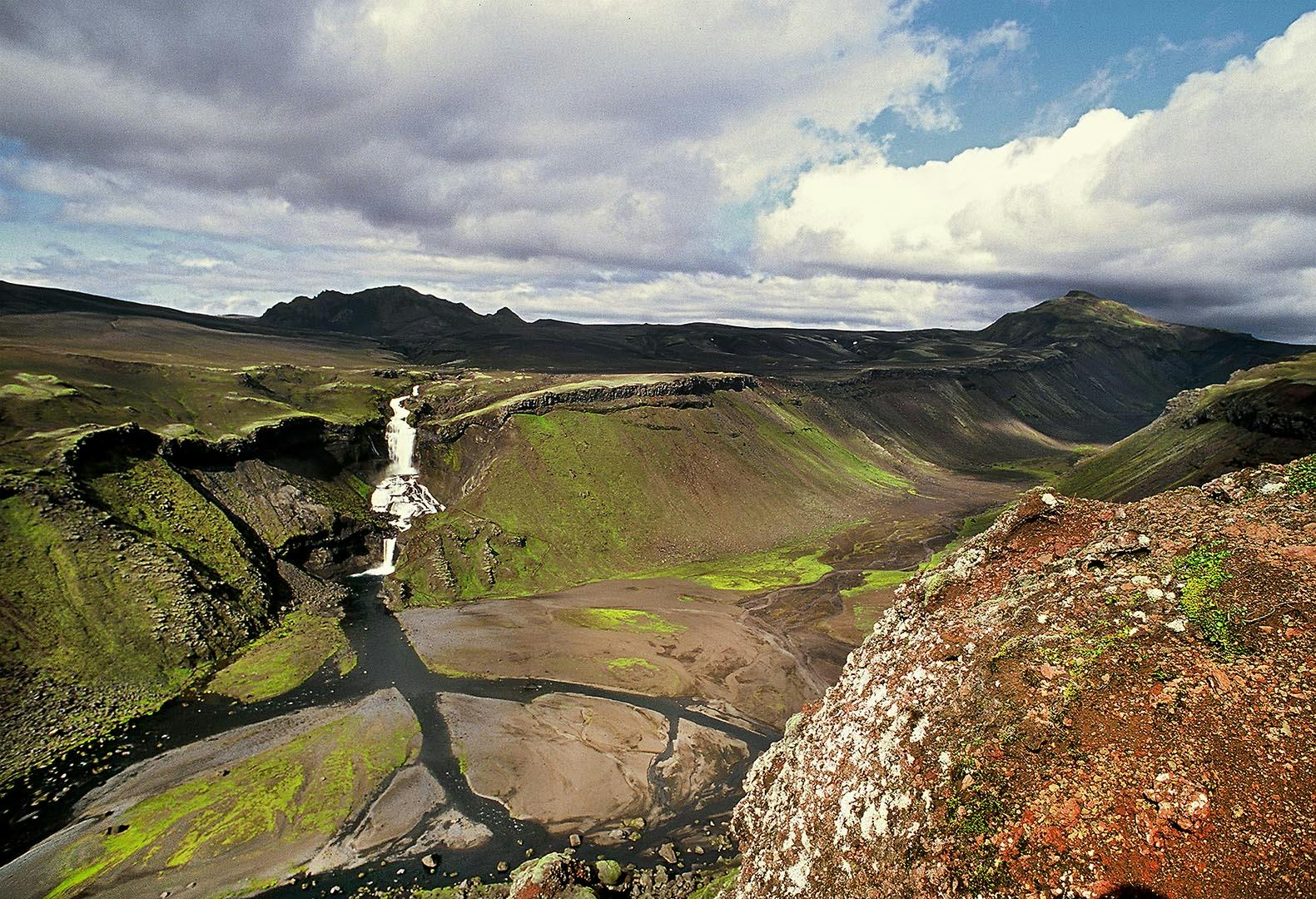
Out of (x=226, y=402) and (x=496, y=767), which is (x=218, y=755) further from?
(x=226, y=402)

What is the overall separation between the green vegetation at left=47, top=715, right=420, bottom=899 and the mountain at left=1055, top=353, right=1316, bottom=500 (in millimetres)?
99642

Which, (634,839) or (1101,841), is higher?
(1101,841)

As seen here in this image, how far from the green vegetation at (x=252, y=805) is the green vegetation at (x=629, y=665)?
2232 cm

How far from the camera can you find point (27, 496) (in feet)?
219

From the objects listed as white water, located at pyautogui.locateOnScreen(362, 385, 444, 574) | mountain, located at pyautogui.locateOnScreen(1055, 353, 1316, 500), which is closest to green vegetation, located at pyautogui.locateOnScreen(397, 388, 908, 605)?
white water, located at pyautogui.locateOnScreen(362, 385, 444, 574)

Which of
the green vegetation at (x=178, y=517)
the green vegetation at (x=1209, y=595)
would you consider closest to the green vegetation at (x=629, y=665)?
the green vegetation at (x=178, y=517)

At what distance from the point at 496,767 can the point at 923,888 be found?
144 feet

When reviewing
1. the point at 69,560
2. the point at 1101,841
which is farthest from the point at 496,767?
the point at 69,560

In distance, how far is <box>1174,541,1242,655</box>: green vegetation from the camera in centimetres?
1472

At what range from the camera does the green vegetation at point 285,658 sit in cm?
6184

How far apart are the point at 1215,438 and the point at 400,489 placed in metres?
135

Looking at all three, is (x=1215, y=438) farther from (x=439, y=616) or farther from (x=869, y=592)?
(x=439, y=616)

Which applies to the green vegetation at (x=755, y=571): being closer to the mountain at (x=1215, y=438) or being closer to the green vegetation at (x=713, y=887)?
the mountain at (x=1215, y=438)

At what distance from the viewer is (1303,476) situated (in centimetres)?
1748
